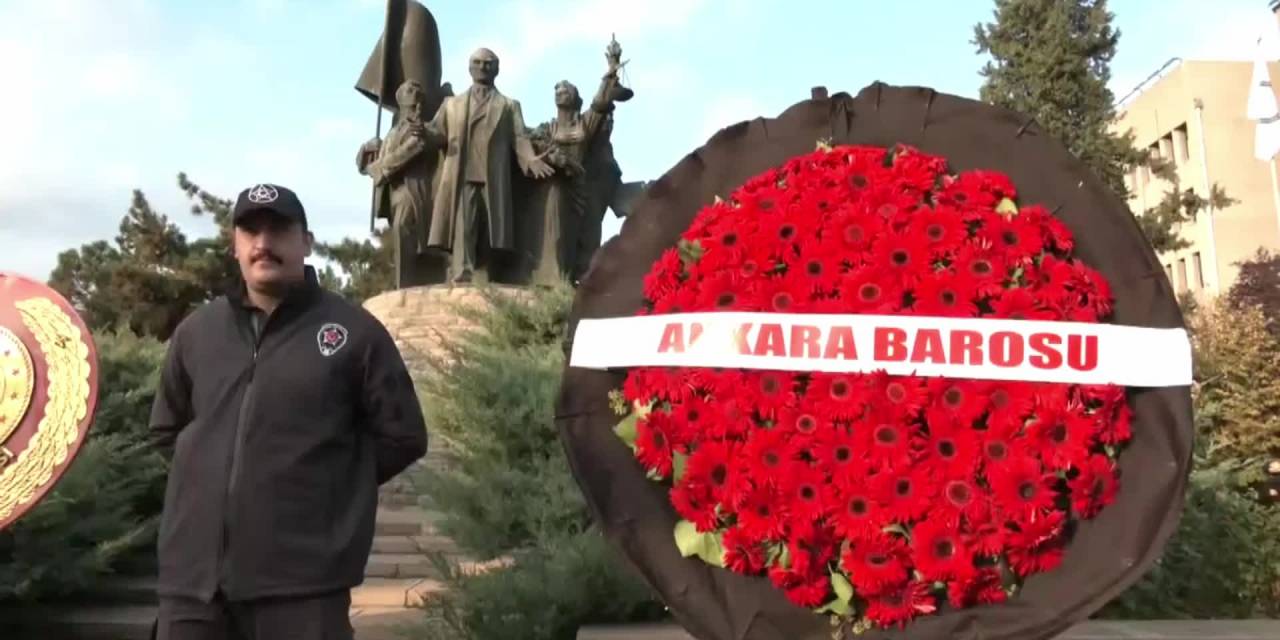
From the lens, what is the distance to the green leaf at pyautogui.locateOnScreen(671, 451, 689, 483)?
2.38m

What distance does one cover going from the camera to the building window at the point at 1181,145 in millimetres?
39500

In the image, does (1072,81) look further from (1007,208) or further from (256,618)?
(256,618)

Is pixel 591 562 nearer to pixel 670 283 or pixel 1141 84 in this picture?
pixel 670 283

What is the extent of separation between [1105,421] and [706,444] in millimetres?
813

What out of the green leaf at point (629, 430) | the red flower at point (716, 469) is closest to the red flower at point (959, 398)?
the red flower at point (716, 469)

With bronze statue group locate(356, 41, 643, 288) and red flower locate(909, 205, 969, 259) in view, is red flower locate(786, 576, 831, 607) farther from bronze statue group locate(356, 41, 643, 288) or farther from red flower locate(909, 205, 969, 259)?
bronze statue group locate(356, 41, 643, 288)

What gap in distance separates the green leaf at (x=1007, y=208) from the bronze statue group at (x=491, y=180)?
35.2 feet

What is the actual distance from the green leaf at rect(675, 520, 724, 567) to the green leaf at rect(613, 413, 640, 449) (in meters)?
0.23

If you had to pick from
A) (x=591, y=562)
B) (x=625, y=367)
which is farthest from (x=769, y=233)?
(x=591, y=562)

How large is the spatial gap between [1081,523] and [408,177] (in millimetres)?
12214

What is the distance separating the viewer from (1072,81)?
2683 centimetres

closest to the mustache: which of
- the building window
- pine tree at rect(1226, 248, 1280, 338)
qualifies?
pine tree at rect(1226, 248, 1280, 338)

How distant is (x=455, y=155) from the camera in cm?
1327

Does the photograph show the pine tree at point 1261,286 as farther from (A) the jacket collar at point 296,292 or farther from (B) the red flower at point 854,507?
(A) the jacket collar at point 296,292
